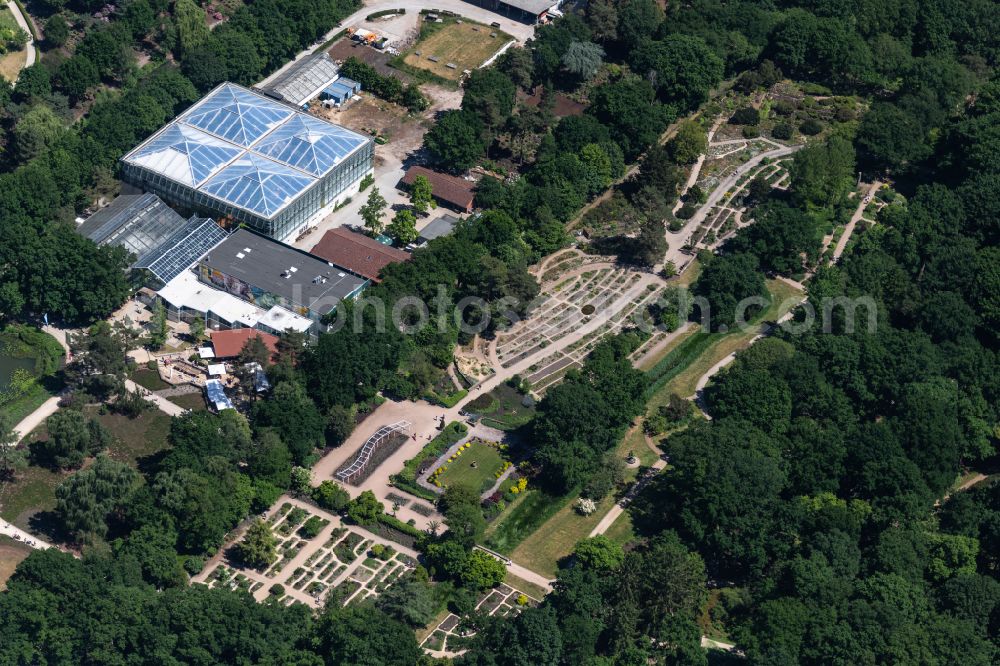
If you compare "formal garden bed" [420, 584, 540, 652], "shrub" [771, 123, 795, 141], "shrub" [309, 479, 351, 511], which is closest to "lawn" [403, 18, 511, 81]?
"shrub" [771, 123, 795, 141]

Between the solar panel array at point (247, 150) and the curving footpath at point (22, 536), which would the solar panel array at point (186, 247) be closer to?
the solar panel array at point (247, 150)

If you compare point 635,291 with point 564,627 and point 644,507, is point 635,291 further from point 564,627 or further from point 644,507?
point 564,627

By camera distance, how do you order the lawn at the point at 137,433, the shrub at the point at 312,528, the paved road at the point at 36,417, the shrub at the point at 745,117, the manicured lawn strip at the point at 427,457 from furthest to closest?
the shrub at the point at 745,117, the paved road at the point at 36,417, the lawn at the point at 137,433, the manicured lawn strip at the point at 427,457, the shrub at the point at 312,528

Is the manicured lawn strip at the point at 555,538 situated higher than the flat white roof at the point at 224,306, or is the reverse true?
the flat white roof at the point at 224,306

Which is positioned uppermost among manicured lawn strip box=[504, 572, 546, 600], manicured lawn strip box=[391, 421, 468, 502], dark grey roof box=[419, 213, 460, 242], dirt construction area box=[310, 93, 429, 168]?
dirt construction area box=[310, 93, 429, 168]

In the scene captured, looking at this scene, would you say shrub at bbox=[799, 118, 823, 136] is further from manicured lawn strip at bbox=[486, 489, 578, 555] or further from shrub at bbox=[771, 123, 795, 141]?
manicured lawn strip at bbox=[486, 489, 578, 555]

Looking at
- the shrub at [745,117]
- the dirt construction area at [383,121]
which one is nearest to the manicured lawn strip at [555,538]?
the dirt construction area at [383,121]
